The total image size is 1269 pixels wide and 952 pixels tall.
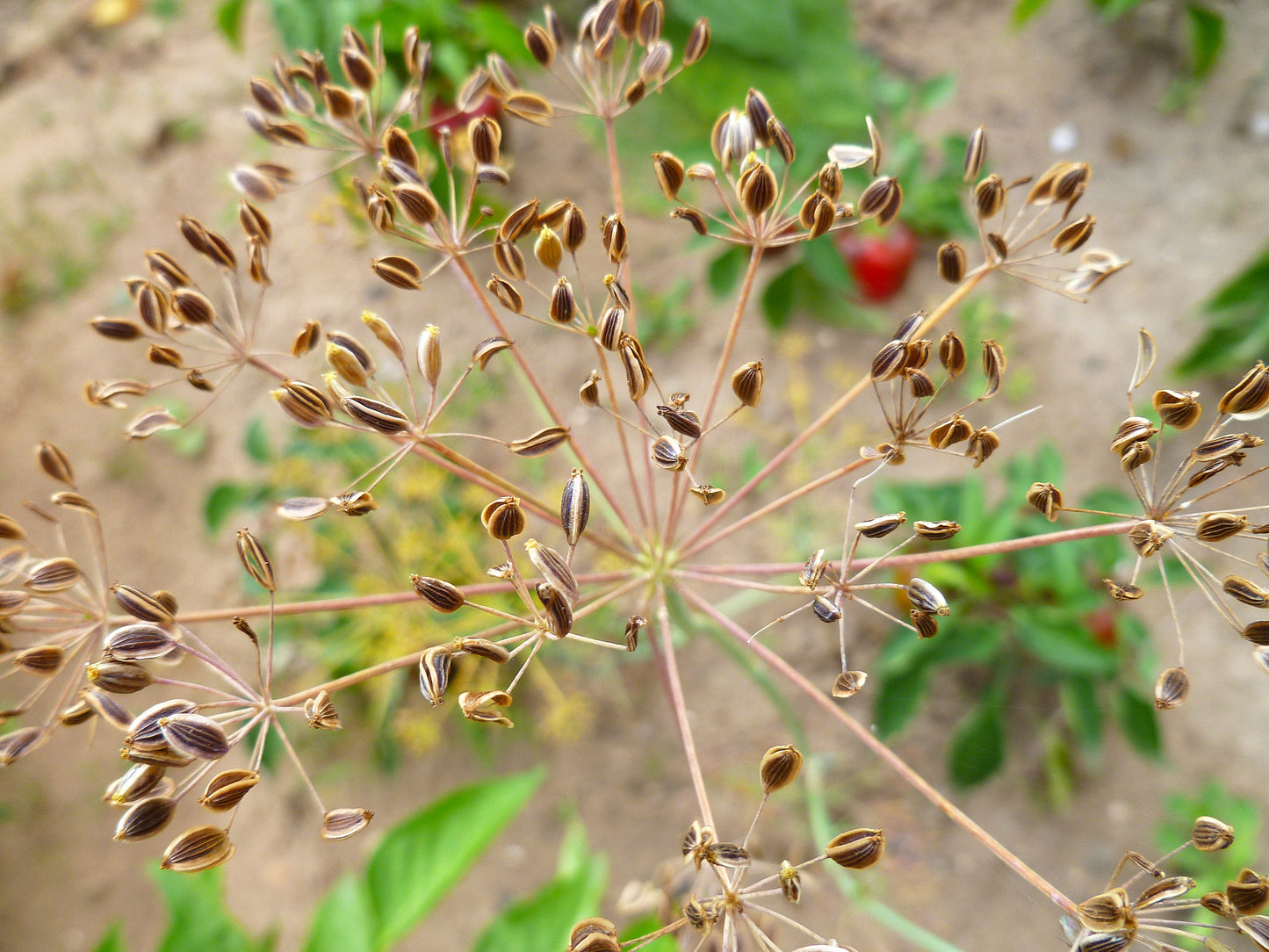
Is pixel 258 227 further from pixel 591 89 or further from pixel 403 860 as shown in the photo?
pixel 403 860

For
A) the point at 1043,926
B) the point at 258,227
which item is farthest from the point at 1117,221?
the point at 258,227

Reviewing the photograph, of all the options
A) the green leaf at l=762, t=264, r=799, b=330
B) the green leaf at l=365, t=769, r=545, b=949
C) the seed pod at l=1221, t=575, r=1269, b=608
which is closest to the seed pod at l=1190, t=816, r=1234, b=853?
the seed pod at l=1221, t=575, r=1269, b=608

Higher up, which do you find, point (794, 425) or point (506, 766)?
point (794, 425)

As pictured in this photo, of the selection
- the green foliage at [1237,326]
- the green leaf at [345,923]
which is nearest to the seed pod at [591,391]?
the green leaf at [345,923]

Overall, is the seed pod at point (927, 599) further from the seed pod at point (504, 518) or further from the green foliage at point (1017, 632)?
the green foliage at point (1017, 632)

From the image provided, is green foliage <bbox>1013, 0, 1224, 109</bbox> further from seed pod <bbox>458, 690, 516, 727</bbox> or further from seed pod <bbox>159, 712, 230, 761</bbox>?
seed pod <bbox>159, 712, 230, 761</bbox>

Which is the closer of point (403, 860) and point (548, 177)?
point (403, 860)
